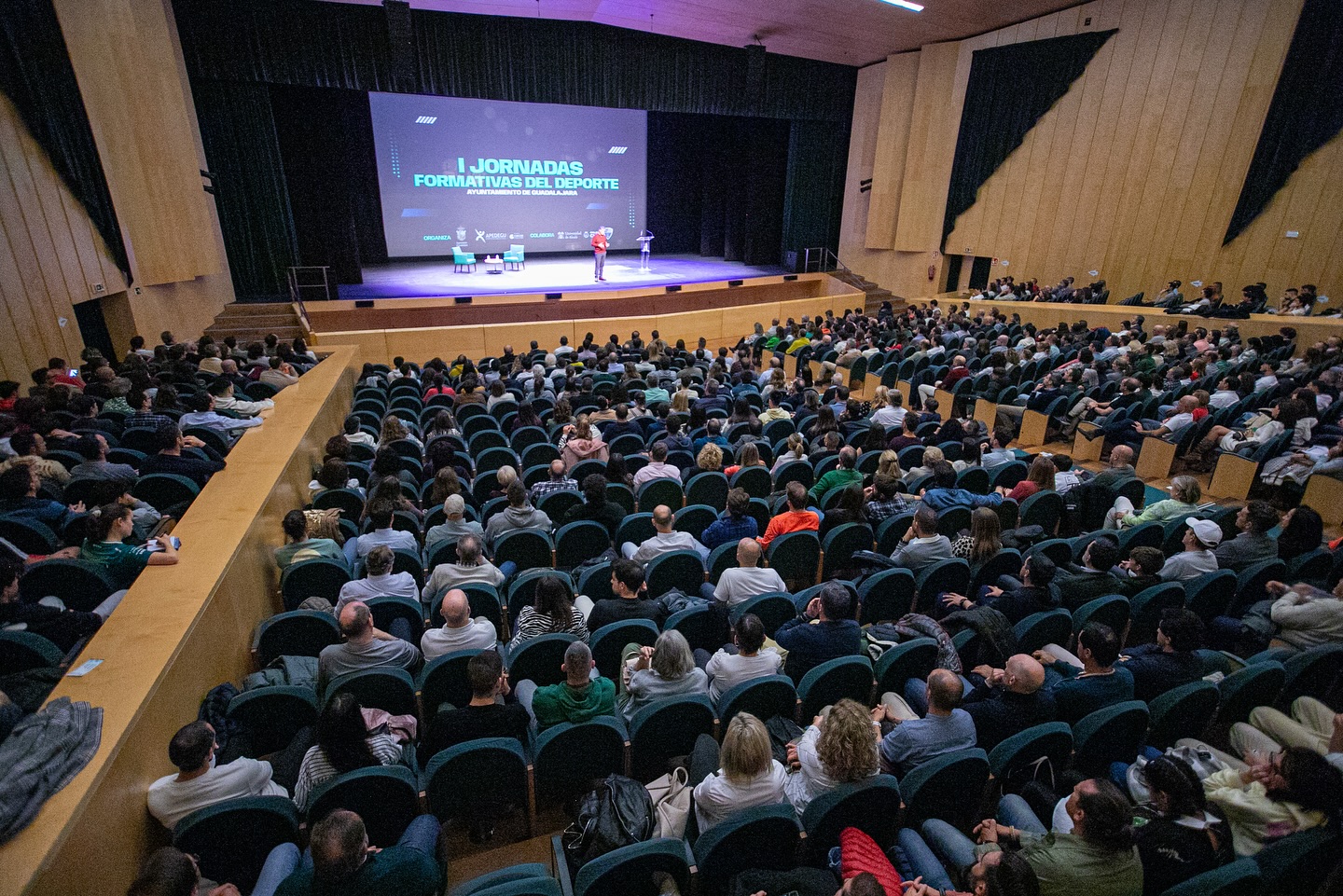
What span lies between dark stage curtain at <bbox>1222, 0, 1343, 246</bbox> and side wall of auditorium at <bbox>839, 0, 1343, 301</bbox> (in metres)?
0.15

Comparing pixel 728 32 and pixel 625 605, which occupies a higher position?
pixel 728 32

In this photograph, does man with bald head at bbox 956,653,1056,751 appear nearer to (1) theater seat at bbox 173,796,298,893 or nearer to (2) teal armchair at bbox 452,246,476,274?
(1) theater seat at bbox 173,796,298,893

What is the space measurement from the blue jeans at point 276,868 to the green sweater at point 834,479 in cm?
416

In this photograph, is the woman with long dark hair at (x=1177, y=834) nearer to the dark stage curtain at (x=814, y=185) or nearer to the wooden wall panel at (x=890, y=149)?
the wooden wall panel at (x=890, y=149)

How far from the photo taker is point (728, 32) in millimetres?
15281

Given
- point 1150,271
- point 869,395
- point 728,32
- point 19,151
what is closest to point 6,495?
point 19,151

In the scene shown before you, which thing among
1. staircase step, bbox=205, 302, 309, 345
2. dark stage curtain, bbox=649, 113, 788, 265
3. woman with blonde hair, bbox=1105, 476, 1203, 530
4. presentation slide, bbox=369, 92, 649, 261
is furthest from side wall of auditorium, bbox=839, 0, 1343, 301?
staircase step, bbox=205, 302, 309, 345

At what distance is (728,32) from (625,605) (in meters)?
15.4

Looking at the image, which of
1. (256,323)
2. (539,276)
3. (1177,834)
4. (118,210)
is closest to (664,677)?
(1177,834)

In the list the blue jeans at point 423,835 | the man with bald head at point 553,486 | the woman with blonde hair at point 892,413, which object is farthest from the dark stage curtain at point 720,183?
the blue jeans at point 423,835

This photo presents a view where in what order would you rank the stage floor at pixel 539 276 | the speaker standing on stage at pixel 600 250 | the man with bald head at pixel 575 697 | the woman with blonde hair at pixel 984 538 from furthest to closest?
the speaker standing on stage at pixel 600 250
the stage floor at pixel 539 276
the woman with blonde hair at pixel 984 538
the man with bald head at pixel 575 697

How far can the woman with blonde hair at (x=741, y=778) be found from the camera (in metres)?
2.39

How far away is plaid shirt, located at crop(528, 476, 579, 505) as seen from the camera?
528 cm

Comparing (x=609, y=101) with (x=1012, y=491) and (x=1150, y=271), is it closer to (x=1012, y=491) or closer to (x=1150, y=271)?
(x=1150, y=271)
